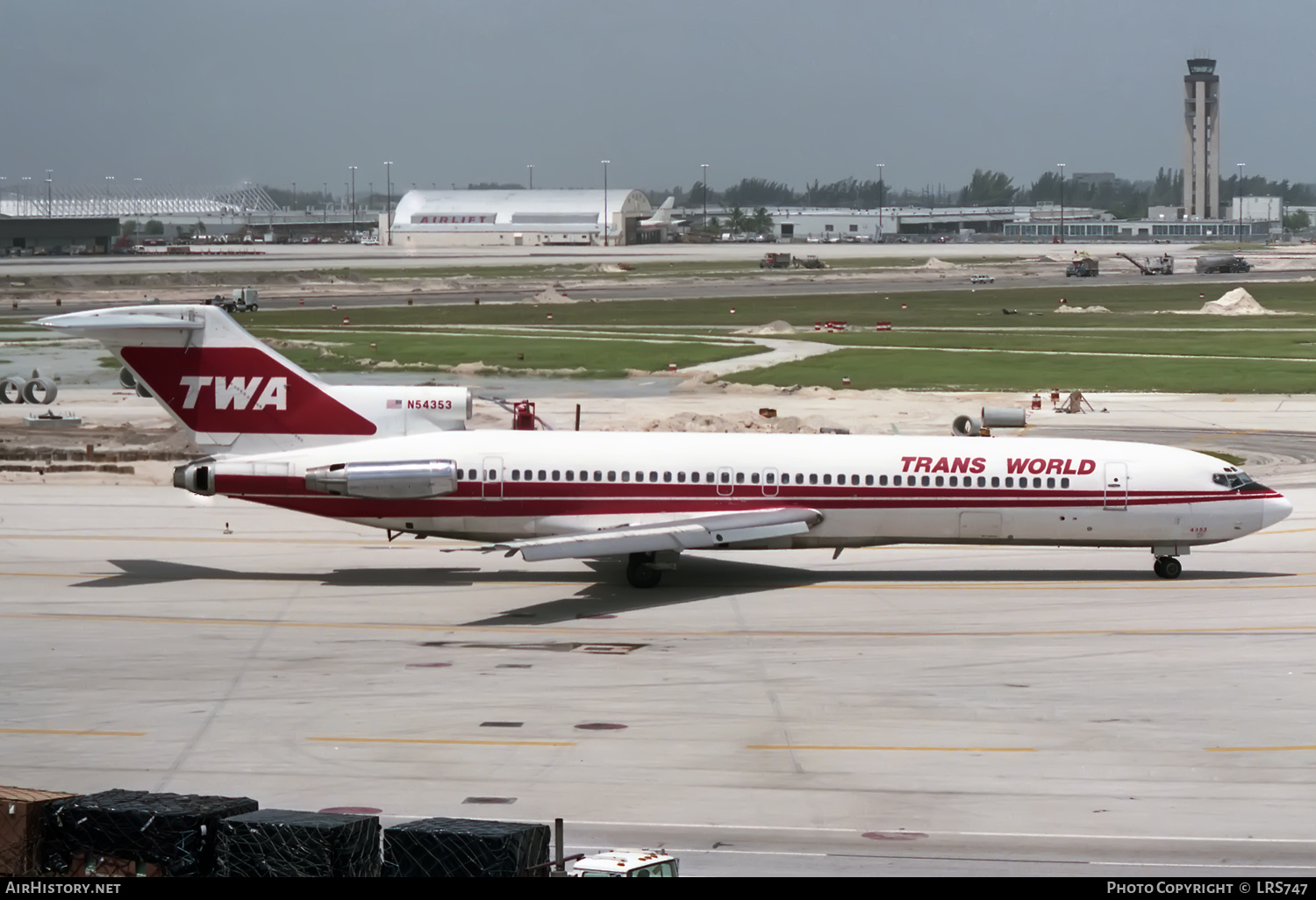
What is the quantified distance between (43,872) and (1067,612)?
23064mm

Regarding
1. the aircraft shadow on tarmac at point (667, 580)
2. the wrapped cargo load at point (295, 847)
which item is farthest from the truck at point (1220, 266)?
the wrapped cargo load at point (295, 847)

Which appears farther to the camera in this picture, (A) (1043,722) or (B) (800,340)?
(B) (800,340)

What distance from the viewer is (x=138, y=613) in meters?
34.0

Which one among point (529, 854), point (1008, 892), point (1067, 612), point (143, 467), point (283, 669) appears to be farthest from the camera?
point (143, 467)

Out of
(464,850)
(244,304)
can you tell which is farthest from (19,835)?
(244,304)

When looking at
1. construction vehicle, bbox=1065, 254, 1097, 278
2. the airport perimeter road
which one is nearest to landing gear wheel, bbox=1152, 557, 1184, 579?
the airport perimeter road

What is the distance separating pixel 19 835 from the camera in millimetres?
16547

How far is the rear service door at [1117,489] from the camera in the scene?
3672 centimetres

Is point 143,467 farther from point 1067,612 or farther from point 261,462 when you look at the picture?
point 1067,612

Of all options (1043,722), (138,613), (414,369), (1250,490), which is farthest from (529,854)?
(414,369)

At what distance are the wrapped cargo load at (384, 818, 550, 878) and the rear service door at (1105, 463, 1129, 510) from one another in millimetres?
23662

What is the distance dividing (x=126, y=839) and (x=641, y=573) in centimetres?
2068

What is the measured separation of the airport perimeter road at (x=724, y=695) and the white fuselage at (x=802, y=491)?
1.46m

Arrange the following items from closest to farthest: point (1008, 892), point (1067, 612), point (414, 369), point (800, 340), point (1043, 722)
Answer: point (1008, 892), point (1043, 722), point (1067, 612), point (414, 369), point (800, 340)
